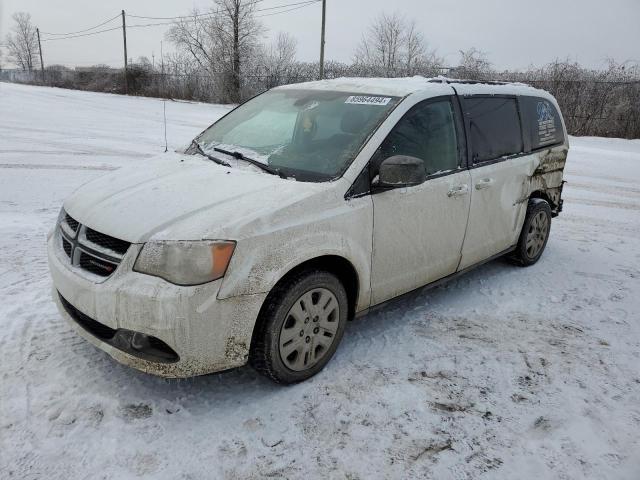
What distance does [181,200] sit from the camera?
9.29ft

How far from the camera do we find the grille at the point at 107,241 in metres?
2.59

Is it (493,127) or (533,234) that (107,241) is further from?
(533,234)

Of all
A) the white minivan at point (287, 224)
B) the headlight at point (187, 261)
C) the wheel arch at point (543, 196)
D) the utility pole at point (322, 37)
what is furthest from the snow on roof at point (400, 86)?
the utility pole at point (322, 37)

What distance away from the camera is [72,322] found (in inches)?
115

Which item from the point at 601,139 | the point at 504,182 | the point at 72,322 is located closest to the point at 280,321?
the point at 72,322

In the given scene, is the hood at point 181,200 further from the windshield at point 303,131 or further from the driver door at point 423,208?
the driver door at point 423,208

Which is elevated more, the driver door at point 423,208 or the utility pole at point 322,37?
the utility pole at point 322,37

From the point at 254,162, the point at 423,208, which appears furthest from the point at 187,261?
the point at 423,208

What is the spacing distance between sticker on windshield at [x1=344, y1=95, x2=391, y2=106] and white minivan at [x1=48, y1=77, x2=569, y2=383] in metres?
0.01

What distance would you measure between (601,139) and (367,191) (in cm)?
1776

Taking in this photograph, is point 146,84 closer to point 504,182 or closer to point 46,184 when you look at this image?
A: point 46,184

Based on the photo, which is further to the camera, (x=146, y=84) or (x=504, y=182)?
(x=146, y=84)

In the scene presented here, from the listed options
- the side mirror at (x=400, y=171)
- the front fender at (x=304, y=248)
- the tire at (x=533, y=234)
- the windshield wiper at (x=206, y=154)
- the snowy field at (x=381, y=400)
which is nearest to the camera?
A: the snowy field at (x=381, y=400)

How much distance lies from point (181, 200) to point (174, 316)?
70 cm
